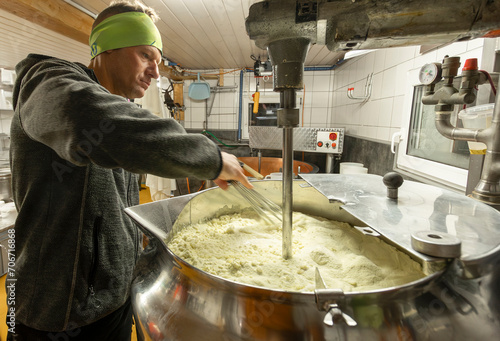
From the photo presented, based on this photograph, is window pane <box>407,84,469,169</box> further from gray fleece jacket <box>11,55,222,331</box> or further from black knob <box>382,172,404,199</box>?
gray fleece jacket <box>11,55,222,331</box>

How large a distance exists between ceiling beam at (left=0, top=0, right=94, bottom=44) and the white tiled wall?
242 cm

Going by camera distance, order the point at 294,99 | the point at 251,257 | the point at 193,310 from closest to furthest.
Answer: the point at 193,310 → the point at 294,99 → the point at 251,257

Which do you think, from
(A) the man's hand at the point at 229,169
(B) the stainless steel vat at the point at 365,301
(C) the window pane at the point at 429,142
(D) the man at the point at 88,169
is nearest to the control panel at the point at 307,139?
(C) the window pane at the point at 429,142

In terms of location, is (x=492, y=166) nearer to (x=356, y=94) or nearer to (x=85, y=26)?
(x=356, y=94)

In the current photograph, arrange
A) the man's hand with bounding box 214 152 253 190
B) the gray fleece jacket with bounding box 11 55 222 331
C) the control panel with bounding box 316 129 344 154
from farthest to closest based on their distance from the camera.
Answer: the control panel with bounding box 316 129 344 154 < the man's hand with bounding box 214 152 253 190 < the gray fleece jacket with bounding box 11 55 222 331

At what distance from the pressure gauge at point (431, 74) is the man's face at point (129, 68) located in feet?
3.33

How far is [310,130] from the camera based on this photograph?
2.82m

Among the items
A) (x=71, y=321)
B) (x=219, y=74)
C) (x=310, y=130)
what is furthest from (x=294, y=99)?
(x=219, y=74)

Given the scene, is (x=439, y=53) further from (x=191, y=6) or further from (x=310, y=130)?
(x=191, y=6)

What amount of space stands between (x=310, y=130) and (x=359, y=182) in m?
2.05

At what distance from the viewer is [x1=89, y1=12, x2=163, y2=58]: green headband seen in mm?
938

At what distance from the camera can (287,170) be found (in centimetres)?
65

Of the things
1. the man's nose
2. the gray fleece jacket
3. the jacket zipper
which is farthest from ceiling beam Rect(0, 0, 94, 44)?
the jacket zipper

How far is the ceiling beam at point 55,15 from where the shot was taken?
1717mm
